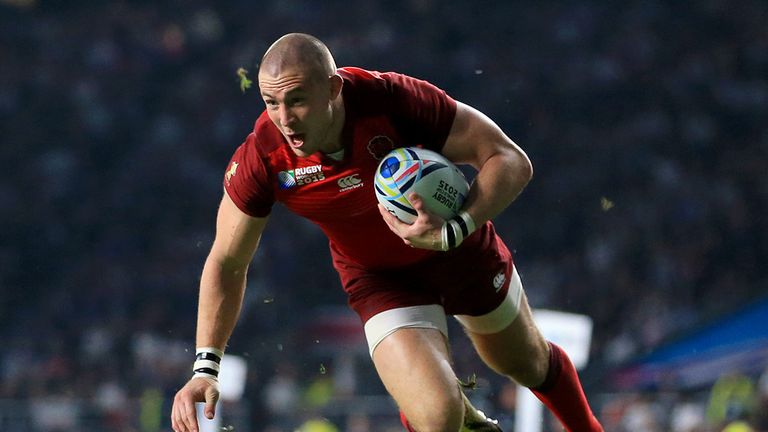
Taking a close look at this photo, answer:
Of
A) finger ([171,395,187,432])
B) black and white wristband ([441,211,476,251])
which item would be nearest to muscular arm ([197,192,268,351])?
finger ([171,395,187,432])

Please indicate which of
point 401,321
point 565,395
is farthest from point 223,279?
point 565,395

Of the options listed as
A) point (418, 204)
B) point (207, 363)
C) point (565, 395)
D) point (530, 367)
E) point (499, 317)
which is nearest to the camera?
point (418, 204)

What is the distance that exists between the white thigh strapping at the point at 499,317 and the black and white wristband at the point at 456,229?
2.45ft

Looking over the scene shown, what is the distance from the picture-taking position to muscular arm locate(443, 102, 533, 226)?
423 cm

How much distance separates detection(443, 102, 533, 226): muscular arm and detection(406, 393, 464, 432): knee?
0.65m

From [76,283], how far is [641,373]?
21.3 feet

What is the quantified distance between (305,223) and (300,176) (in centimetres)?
899

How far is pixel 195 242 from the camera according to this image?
531 inches

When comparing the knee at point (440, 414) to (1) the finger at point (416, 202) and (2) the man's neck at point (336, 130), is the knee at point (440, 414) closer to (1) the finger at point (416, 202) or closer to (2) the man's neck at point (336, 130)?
(1) the finger at point (416, 202)

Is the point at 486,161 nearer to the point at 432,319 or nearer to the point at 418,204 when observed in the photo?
the point at 418,204

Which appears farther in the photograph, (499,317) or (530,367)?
(530,367)

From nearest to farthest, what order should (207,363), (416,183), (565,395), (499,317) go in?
(416,183) < (207,363) < (499,317) < (565,395)

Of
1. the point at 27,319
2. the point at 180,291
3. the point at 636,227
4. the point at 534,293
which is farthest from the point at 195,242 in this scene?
the point at 636,227

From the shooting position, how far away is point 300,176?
4375 mm
